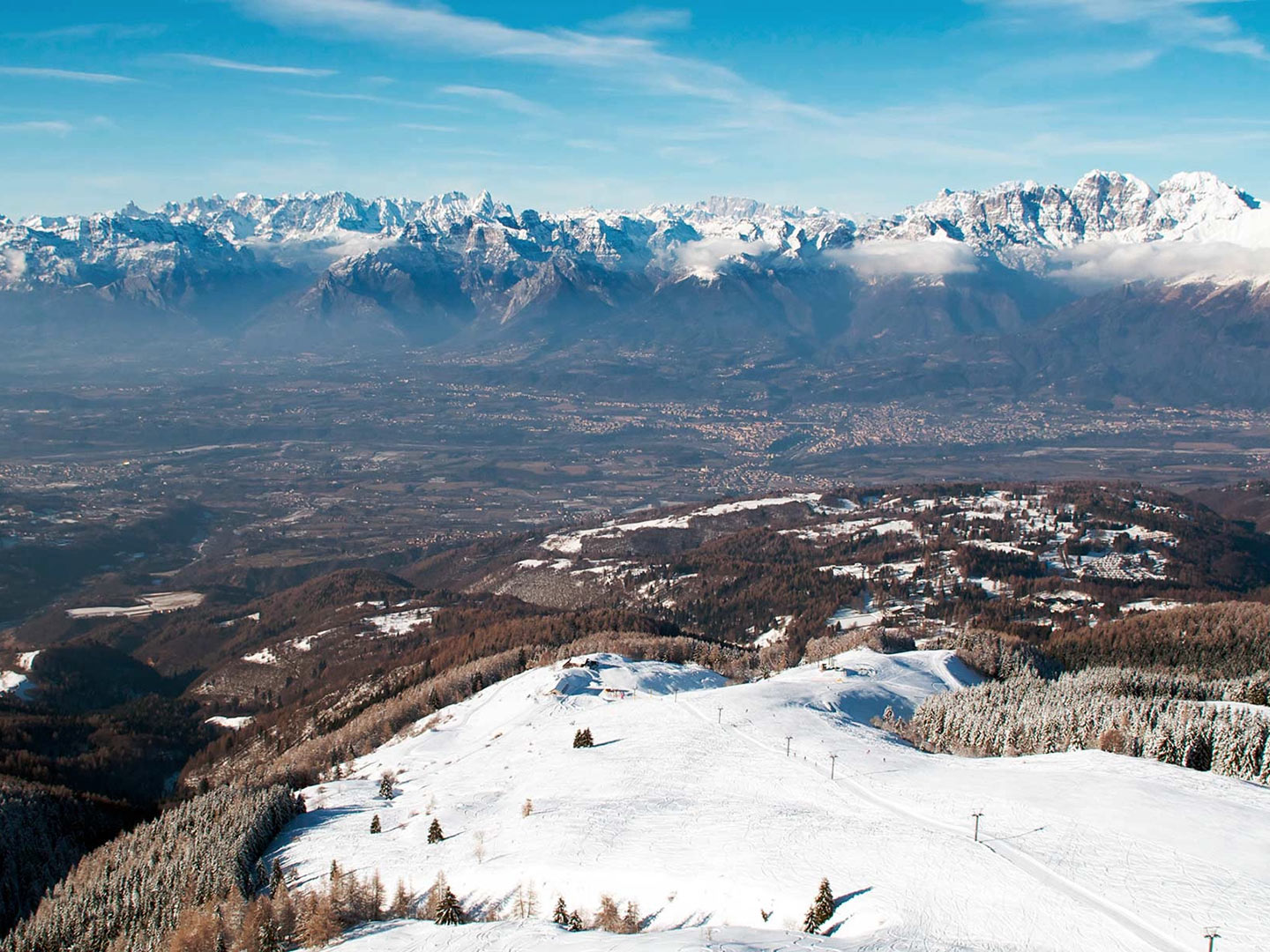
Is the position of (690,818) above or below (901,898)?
below

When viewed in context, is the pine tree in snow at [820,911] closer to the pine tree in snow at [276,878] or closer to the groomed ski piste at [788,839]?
the groomed ski piste at [788,839]

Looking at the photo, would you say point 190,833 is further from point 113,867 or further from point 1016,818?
point 1016,818

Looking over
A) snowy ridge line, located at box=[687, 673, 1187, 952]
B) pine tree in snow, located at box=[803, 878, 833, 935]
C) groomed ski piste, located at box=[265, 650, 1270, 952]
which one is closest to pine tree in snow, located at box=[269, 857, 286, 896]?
groomed ski piste, located at box=[265, 650, 1270, 952]

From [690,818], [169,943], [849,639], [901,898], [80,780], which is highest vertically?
[901,898]

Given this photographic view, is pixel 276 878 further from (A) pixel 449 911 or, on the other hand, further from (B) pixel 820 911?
(B) pixel 820 911

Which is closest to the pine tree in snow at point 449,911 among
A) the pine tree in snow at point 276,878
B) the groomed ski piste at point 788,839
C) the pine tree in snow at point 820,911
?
the groomed ski piste at point 788,839

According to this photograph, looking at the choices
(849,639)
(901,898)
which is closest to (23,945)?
(901,898)

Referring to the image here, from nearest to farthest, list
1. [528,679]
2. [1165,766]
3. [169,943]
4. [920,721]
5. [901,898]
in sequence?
[901,898] < [169,943] < [1165,766] < [920,721] < [528,679]
